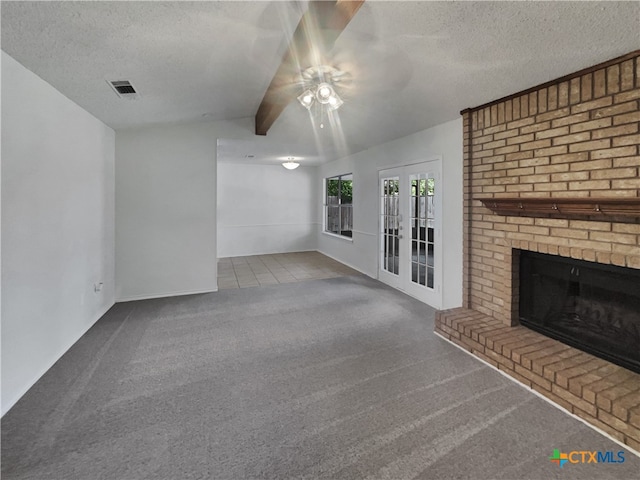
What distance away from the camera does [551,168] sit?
2525 mm

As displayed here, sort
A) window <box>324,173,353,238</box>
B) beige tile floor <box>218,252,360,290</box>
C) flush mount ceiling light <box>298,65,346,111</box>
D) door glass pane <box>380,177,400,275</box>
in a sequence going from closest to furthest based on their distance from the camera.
Result: flush mount ceiling light <box>298,65,346,111</box>, door glass pane <box>380,177,400,275</box>, beige tile floor <box>218,252,360,290</box>, window <box>324,173,353,238</box>

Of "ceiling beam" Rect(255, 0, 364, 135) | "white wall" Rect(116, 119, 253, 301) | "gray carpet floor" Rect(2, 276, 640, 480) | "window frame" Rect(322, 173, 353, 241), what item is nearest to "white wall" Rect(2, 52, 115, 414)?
"gray carpet floor" Rect(2, 276, 640, 480)

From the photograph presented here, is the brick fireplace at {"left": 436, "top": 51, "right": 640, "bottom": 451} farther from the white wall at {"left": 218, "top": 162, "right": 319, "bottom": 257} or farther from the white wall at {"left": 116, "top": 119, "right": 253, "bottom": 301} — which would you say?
the white wall at {"left": 218, "top": 162, "right": 319, "bottom": 257}

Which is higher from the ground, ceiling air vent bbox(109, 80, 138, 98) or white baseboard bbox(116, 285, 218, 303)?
ceiling air vent bbox(109, 80, 138, 98)

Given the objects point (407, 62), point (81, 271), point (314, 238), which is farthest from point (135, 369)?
point (314, 238)

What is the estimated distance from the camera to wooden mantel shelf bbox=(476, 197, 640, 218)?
1.94 m

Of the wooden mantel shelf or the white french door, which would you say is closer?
the wooden mantel shelf

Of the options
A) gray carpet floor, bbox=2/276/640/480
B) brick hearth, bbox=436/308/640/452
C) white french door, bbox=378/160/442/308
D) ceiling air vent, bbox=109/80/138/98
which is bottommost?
gray carpet floor, bbox=2/276/640/480

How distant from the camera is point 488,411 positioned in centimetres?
199

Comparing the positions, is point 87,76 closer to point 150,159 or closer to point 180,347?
point 150,159

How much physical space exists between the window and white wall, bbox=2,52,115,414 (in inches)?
209

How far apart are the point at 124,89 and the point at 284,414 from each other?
10.4 feet

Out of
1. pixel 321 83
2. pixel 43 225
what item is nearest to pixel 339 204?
pixel 321 83

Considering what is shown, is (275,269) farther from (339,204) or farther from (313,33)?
(313,33)
